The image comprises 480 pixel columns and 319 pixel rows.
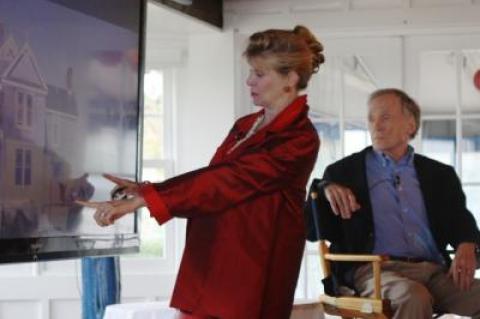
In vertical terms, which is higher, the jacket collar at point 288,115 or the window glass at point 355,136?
the window glass at point 355,136

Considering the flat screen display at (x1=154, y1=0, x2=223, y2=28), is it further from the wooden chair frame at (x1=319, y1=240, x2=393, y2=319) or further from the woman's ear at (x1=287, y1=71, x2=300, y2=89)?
the woman's ear at (x1=287, y1=71, x2=300, y2=89)

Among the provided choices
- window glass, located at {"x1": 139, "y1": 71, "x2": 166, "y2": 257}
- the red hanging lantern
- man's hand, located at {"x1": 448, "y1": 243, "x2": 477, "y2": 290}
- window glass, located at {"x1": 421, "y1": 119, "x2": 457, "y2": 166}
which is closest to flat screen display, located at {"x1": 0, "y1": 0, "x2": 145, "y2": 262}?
man's hand, located at {"x1": 448, "y1": 243, "x2": 477, "y2": 290}

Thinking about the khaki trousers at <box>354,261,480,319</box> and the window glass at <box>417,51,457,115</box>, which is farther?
the window glass at <box>417,51,457,115</box>

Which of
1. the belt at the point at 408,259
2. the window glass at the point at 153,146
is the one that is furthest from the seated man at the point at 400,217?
the window glass at the point at 153,146

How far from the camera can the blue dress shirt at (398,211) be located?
3457mm

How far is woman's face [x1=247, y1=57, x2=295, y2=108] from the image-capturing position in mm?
2105

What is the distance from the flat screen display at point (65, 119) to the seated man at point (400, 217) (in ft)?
2.65

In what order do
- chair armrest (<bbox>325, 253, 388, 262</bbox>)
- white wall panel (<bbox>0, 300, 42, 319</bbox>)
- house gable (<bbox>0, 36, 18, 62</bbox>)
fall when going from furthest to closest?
1. white wall panel (<bbox>0, 300, 42, 319</bbox>)
2. chair armrest (<bbox>325, 253, 388, 262</bbox>)
3. house gable (<bbox>0, 36, 18, 62</bbox>)

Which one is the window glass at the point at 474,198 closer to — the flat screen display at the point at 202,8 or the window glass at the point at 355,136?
the window glass at the point at 355,136

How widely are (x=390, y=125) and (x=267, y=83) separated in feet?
5.16

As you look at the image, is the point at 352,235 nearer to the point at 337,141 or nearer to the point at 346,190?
the point at 346,190

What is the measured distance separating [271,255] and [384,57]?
10.1 ft

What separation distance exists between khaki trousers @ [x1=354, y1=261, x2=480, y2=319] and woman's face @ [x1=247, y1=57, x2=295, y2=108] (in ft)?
4.58

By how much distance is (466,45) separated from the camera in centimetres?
480
